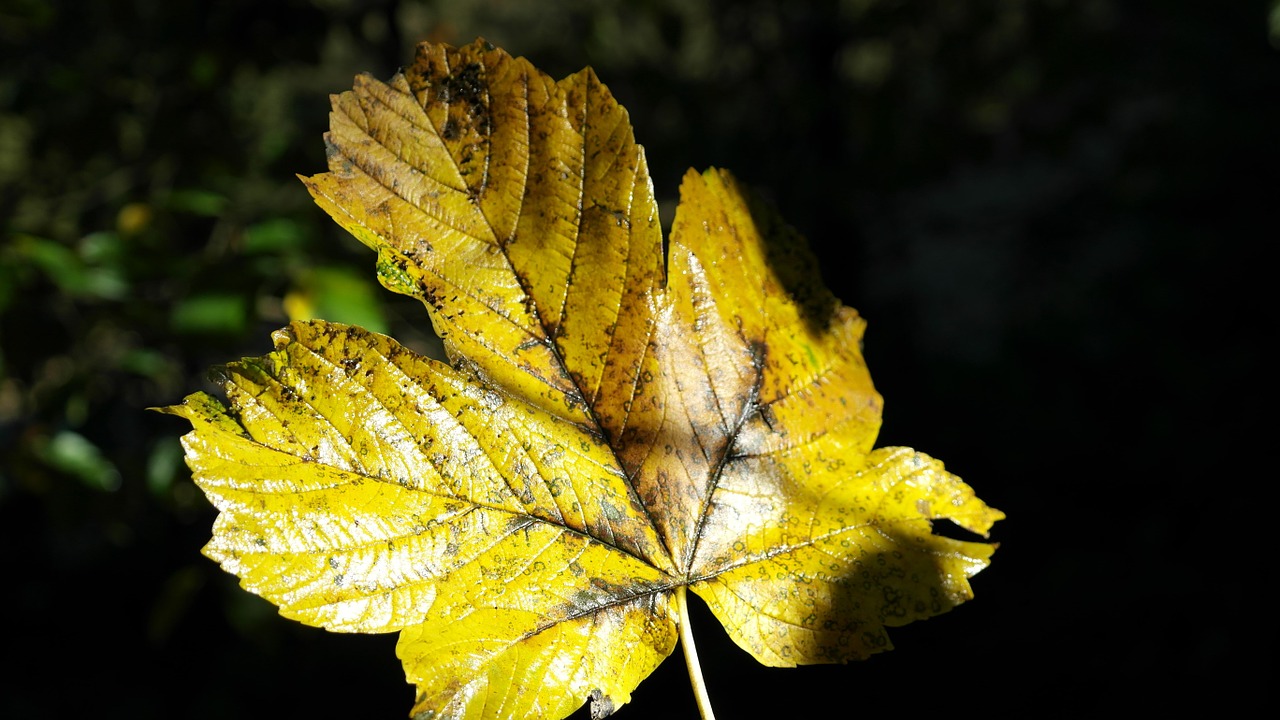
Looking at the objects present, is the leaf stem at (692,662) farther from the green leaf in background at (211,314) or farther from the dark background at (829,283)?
the green leaf in background at (211,314)

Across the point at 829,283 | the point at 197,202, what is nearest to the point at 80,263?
the point at 197,202

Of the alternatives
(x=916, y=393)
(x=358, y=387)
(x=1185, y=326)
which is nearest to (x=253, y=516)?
(x=358, y=387)

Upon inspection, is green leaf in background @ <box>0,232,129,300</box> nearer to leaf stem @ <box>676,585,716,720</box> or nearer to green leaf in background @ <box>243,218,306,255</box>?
green leaf in background @ <box>243,218,306,255</box>

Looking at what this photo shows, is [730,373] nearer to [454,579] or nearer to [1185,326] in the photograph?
[454,579]

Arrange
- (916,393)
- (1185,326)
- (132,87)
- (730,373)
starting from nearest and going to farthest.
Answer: (730,373) → (132,87) → (1185,326) → (916,393)

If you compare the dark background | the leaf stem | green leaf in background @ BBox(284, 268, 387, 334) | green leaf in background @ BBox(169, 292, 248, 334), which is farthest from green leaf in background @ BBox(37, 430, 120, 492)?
the leaf stem

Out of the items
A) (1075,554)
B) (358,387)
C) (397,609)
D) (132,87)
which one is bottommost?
(397,609)

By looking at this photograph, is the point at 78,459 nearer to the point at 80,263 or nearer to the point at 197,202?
the point at 80,263
